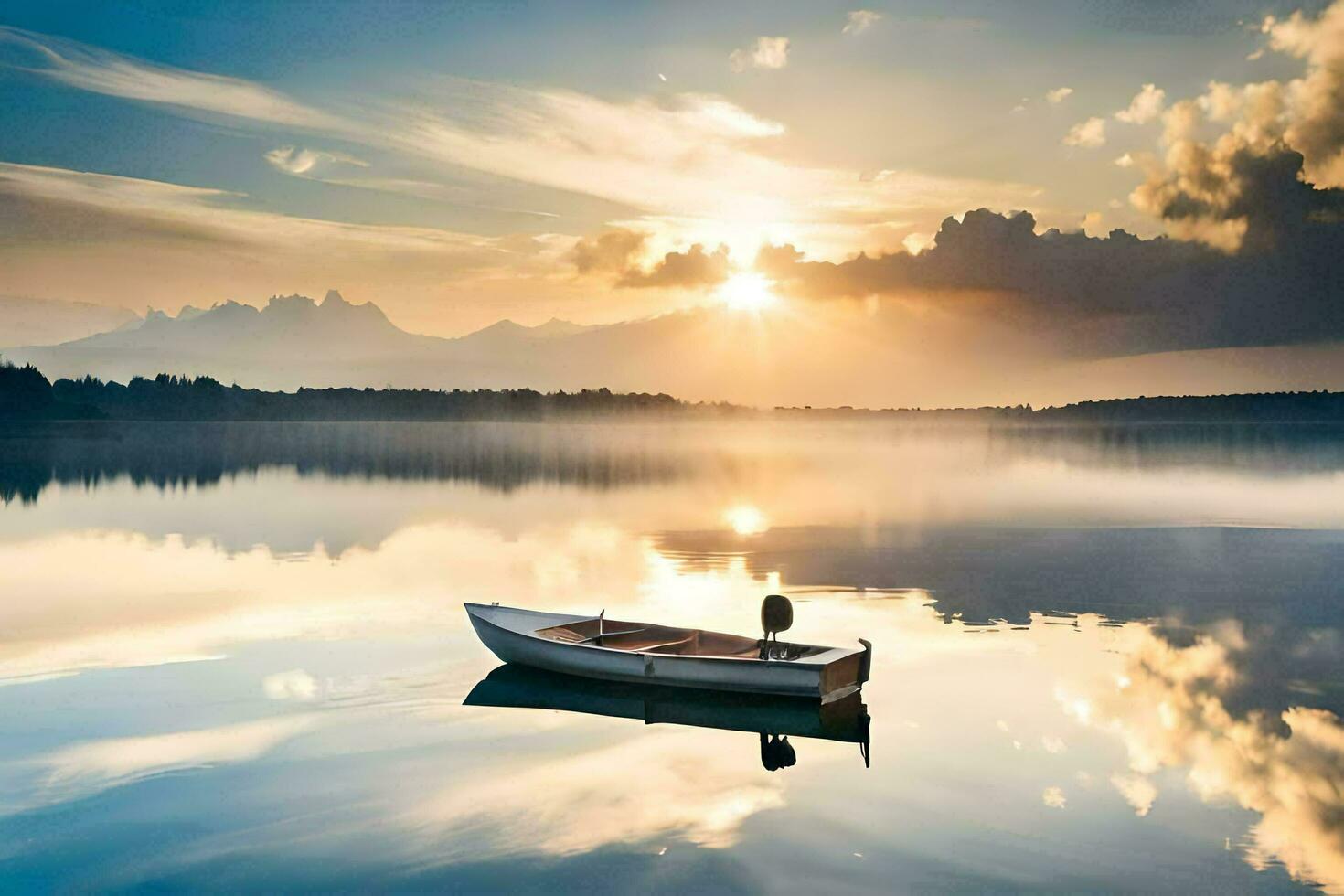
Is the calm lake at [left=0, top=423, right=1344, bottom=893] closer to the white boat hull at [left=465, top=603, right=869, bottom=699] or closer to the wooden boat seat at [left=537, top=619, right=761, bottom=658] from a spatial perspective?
the white boat hull at [left=465, top=603, right=869, bottom=699]

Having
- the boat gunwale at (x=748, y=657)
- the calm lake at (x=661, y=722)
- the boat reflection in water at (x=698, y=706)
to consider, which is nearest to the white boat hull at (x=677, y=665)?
the boat gunwale at (x=748, y=657)

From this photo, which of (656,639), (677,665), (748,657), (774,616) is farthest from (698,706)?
(656,639)

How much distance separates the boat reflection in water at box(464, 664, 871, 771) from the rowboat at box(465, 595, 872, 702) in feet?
1.12

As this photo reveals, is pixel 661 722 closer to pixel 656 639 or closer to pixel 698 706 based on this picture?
pixel 698 706

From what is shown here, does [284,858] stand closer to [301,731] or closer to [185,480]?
[301,731]

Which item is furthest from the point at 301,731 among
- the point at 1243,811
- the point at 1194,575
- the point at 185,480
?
the point at 185,480

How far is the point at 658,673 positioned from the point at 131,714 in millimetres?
10664

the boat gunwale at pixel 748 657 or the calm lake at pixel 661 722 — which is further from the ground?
the boat gunwale at pixel 748 657

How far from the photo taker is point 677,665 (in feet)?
79.2

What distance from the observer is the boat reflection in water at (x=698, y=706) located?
71.5 ft

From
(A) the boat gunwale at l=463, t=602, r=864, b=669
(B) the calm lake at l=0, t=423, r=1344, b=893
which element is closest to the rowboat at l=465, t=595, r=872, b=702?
(A) the boat gunwale at l=463, t=602, r=864, b=669

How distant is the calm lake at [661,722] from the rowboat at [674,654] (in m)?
0.64

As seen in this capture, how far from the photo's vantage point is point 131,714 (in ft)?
73.6

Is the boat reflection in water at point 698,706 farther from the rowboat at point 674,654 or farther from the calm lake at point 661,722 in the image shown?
the rowboat at point 674,654
